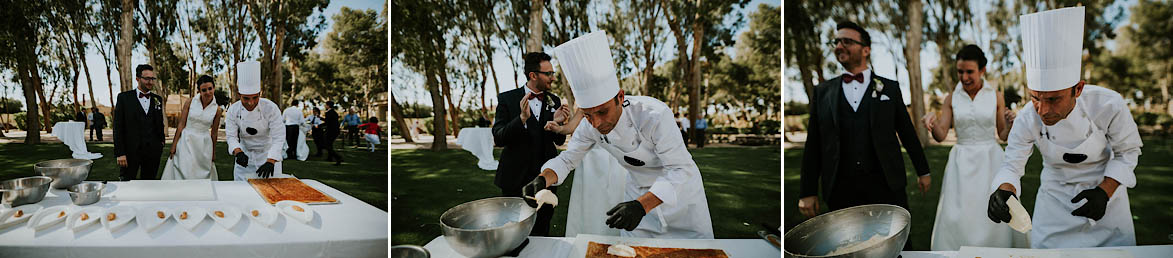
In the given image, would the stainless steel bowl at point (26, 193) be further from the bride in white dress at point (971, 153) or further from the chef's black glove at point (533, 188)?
the bride in white dress at point (971, 153)

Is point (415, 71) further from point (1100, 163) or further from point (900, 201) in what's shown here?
point (1100, 163)

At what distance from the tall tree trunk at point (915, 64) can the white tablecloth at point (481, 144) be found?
2.03 m

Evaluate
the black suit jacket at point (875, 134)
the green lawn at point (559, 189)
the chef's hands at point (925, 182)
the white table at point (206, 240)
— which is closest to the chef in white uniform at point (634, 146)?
the green lawn at point (559, 189)

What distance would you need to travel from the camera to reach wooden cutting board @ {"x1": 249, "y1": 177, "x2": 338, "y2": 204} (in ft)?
9.38

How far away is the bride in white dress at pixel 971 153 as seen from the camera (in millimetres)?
2738

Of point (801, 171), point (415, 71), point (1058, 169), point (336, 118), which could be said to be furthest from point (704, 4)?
point (336, 118)

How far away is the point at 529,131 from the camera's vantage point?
2961 mm

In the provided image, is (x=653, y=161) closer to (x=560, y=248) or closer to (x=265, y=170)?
(x=560, y=248)

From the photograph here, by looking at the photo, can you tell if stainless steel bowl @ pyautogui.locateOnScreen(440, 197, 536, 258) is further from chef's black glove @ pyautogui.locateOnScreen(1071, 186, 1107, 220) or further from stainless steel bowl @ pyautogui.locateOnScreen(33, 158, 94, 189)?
chef's black glove @ pyautogui.locateOnScreen(1071, 186, 1107, 220)

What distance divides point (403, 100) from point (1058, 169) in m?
3.12

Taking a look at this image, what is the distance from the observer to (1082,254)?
231cm

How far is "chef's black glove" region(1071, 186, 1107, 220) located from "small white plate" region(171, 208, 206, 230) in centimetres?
376

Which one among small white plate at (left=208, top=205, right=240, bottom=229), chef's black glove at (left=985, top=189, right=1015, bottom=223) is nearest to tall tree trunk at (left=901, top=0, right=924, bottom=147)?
chef's black glove at (left=985, top=189, right=1015, bottom=223)

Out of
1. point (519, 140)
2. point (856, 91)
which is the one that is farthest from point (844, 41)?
point (519, 140)
